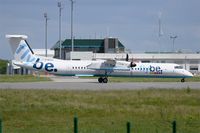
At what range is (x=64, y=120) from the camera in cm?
2419

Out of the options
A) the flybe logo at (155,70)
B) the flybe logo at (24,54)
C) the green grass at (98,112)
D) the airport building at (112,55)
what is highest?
the airport building at (112,55)

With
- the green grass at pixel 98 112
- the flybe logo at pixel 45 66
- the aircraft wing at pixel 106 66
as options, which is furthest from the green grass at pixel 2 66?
the green grass at pixel 98 112

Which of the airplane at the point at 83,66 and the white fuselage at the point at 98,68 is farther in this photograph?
the airplane at the point at 83,66

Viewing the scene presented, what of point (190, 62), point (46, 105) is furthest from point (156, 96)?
point (190, 62)

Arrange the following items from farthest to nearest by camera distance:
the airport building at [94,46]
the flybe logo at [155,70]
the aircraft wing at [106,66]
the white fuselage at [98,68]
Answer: the airport building at [94,46]
the flybe logo at [155,70]
the aircraft wing at [106,66]
the white fuselage at [98,68]

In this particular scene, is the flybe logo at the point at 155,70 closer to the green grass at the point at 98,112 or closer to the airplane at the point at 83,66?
the airplane at the point at 83,66

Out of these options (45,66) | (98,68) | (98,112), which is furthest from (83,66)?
(98,112)

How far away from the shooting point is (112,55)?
121m

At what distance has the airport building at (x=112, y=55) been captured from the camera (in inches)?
4481

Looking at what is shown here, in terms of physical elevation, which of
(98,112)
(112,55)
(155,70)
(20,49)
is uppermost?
(112,55)

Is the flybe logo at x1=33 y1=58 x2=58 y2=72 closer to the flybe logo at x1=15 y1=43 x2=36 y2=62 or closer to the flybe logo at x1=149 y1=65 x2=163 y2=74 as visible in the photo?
the flybe logo at x1=15 y1=43 x2=36 y2=62

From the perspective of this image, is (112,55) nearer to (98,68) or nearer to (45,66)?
(98,68)

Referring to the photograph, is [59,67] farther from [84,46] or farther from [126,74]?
[84,46]

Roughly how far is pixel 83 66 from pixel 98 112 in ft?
122
